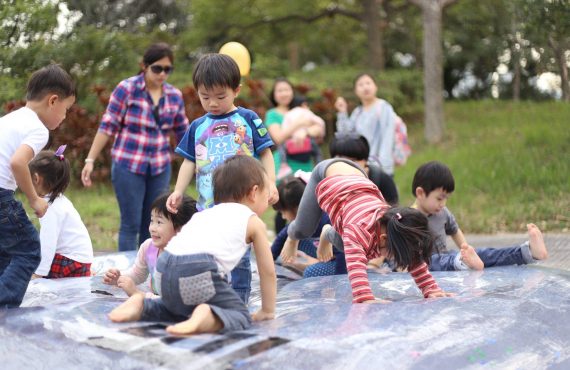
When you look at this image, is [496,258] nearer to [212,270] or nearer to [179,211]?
[179,211]

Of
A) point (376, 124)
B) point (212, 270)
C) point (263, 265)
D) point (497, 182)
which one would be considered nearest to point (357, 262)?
point (263, 265)

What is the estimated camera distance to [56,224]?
17.0ft

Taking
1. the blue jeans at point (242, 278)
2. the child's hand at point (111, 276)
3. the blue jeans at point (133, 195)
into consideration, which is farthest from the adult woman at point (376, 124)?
the blue jeans at point (242, 278)

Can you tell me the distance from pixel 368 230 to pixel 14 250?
176 cm

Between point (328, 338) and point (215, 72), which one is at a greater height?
point (215, 72)

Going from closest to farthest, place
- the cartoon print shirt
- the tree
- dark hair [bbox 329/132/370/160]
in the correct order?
the cartoon print shirt → dark hair [bbox 329/132/370/160] → the tree

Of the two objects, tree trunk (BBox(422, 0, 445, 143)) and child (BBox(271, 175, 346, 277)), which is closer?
child (BBox(271, 175, 346, 277))

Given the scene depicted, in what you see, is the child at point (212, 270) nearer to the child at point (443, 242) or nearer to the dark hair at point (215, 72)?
the dark hair at point (215, 72)

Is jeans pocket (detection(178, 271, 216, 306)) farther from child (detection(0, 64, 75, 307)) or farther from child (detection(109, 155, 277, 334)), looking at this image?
child (detection(0, 64, 75, 307))

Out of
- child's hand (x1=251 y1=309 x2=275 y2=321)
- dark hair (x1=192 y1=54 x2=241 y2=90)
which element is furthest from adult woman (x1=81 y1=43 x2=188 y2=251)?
child's hand (x1=251 y1=309 x2=275 y2=321)

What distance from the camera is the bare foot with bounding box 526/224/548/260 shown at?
524 cm

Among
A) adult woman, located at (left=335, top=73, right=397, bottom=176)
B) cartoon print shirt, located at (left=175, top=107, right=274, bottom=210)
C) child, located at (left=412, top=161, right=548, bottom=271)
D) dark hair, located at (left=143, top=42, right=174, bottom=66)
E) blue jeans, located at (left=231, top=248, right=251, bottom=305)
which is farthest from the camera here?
adult woman, located at (left=335, top=73, right=397, bottom=176)

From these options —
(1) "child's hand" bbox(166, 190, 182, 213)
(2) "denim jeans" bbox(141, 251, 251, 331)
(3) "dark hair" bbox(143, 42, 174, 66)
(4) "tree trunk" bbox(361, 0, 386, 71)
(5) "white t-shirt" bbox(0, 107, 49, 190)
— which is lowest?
(2) "denim jeans" bbox(141, 251, 251, 331)

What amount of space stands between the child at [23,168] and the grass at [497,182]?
11.9ft
